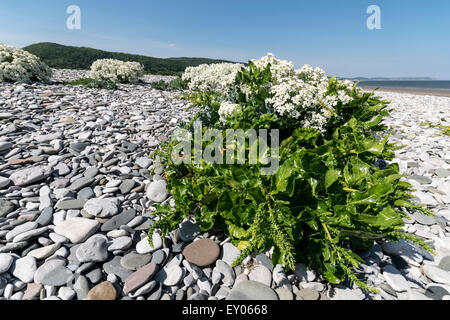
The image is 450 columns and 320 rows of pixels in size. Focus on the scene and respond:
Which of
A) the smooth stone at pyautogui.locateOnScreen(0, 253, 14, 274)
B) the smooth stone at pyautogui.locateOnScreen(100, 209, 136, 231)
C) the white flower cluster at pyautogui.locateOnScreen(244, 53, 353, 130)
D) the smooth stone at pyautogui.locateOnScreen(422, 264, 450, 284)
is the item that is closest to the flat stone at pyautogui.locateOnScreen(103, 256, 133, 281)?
the smooth stone at pyautogui.locateOnScreen(100, 209, 136, 231)

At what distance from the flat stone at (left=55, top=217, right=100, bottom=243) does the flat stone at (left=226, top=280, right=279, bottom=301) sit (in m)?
1.27

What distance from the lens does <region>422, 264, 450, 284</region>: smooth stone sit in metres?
1.63

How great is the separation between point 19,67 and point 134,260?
8332 millimetres

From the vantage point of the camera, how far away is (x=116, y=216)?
6.86 feet

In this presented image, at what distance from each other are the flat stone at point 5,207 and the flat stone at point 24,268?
27.3 inches

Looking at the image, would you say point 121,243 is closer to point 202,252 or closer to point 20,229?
point 202,252

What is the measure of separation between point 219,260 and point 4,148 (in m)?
3.28

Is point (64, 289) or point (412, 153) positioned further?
point (412, 153)

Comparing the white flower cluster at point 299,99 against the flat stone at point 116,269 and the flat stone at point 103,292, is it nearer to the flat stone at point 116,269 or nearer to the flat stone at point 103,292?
the flat stone at point 116,269

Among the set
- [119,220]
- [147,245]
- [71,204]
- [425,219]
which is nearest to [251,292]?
[147,245]

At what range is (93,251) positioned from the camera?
168cm

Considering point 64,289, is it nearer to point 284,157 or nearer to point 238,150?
point 238,150
